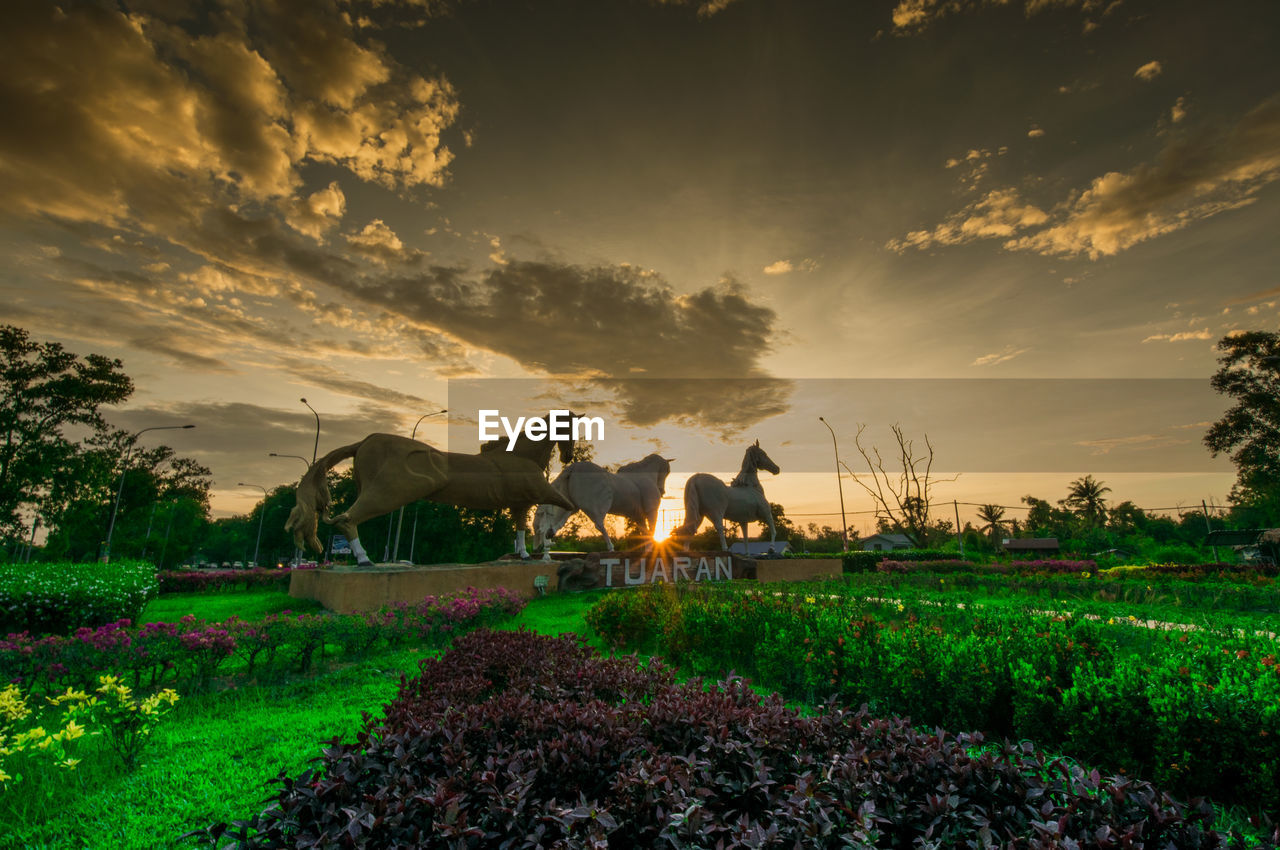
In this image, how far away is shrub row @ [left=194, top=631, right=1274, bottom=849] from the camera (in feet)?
7.09

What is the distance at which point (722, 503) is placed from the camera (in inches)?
729

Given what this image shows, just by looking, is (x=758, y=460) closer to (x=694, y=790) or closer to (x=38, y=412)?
(x=694, y=790)

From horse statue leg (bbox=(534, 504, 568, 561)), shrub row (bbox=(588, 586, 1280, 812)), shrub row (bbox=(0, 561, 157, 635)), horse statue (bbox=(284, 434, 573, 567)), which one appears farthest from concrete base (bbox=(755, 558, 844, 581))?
shrub row (bbox=(0, 561, 157, 635))

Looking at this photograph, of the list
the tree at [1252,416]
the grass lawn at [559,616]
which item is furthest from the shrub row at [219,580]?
the tree at [1252,416]

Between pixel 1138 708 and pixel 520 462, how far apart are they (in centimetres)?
1100

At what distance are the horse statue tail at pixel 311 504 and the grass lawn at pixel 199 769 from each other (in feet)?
15.8

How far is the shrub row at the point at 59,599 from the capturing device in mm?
9461

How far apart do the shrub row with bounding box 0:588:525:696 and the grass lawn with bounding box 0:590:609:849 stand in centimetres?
40

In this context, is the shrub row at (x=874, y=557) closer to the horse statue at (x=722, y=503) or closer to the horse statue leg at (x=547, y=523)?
the horse statue at (x=722, y=503)

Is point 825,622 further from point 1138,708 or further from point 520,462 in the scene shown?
point 520,462

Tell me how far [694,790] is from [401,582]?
10025mm

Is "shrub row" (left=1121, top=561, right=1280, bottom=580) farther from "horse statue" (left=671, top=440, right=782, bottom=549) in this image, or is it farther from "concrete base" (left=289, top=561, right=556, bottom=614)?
"concrete base" (left=289, top=561, right=556, bottom=614)

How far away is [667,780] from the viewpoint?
2.49 metres

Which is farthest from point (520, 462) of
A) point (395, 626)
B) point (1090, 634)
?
point (1090, 634)
